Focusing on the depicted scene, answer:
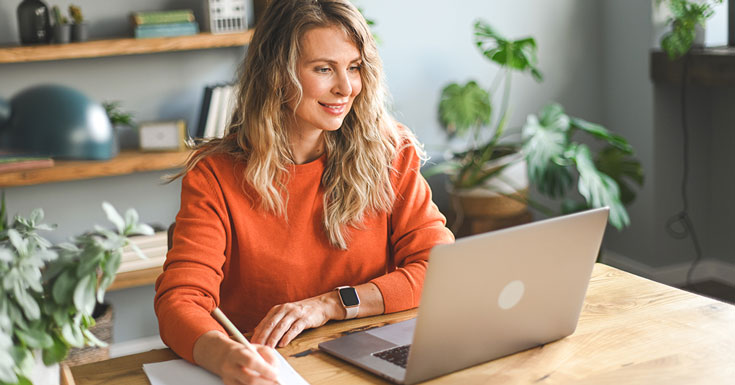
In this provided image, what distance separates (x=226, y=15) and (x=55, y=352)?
7.58 ft

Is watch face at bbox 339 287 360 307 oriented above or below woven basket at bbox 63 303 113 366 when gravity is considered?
above

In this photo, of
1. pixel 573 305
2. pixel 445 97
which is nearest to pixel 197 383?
pixel 573 305

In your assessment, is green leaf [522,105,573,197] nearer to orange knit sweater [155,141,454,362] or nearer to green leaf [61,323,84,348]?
orange knit sweater [155,141,454,362]

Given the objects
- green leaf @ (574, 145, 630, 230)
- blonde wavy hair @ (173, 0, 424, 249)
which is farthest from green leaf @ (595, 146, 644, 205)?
blonde wavy hair @ (173, 0, 424, 249)

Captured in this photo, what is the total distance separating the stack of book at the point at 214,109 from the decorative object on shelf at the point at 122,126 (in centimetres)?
27

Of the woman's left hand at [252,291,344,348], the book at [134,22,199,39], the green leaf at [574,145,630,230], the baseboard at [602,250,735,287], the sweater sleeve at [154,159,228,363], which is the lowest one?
the baseboard at [602,250,735,287]

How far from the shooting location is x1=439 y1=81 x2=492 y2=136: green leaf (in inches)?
132

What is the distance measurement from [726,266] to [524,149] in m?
1.14

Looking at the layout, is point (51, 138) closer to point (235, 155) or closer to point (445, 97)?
point (235, 155)

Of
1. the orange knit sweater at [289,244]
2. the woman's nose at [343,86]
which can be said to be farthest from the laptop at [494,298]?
the woman's nose at [343,86]

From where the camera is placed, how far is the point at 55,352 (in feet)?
2.66

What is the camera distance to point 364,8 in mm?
3277

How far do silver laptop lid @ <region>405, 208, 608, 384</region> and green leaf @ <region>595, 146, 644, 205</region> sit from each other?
2.14 metres

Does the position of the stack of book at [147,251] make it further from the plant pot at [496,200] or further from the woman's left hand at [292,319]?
the woman's left hand at [292,319]
